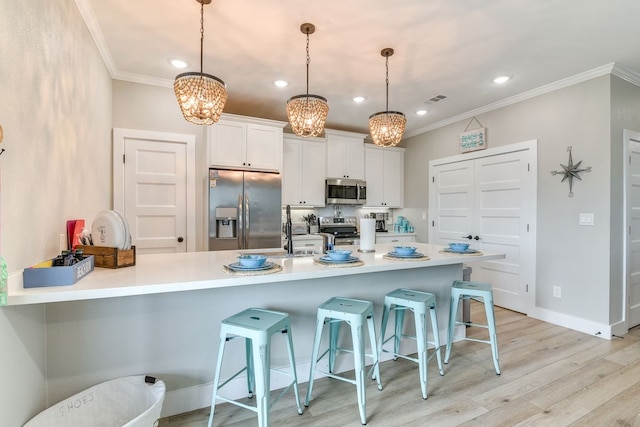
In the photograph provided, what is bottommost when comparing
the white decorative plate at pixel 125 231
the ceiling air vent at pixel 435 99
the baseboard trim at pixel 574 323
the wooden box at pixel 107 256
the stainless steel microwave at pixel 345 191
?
the baseboard trim at pixel 574 323

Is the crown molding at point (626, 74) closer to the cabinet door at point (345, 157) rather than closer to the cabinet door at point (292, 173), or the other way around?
the cabinet door at point (345, 157)

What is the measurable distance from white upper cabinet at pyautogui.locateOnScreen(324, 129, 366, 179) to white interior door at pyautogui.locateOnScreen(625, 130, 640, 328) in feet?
10.4

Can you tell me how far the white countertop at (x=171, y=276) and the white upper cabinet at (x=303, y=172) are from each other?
2.51 metres

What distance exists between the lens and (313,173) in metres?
4.79

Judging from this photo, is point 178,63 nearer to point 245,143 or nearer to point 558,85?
point 245,143

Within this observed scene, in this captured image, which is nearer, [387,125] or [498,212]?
[387,125]

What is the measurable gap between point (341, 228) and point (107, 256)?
12.1 ft

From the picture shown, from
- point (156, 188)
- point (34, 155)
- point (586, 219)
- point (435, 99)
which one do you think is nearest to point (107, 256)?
point (34, 155)

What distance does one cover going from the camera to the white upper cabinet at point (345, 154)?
4906 millimetres

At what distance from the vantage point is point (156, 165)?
3.38 meters

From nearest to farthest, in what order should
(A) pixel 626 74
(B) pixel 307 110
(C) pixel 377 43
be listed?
A: (B) pixel 307 110 < (C) pixel 377 43 < (A) pixel 626 74

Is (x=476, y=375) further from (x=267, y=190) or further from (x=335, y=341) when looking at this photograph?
(x=267, y=190)

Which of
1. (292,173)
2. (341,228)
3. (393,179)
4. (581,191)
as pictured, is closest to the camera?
(581,191)

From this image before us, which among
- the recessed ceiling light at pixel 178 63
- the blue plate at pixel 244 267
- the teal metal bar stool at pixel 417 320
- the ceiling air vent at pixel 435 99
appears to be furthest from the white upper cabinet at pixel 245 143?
the teal metal bar stool at pixel 417 320
